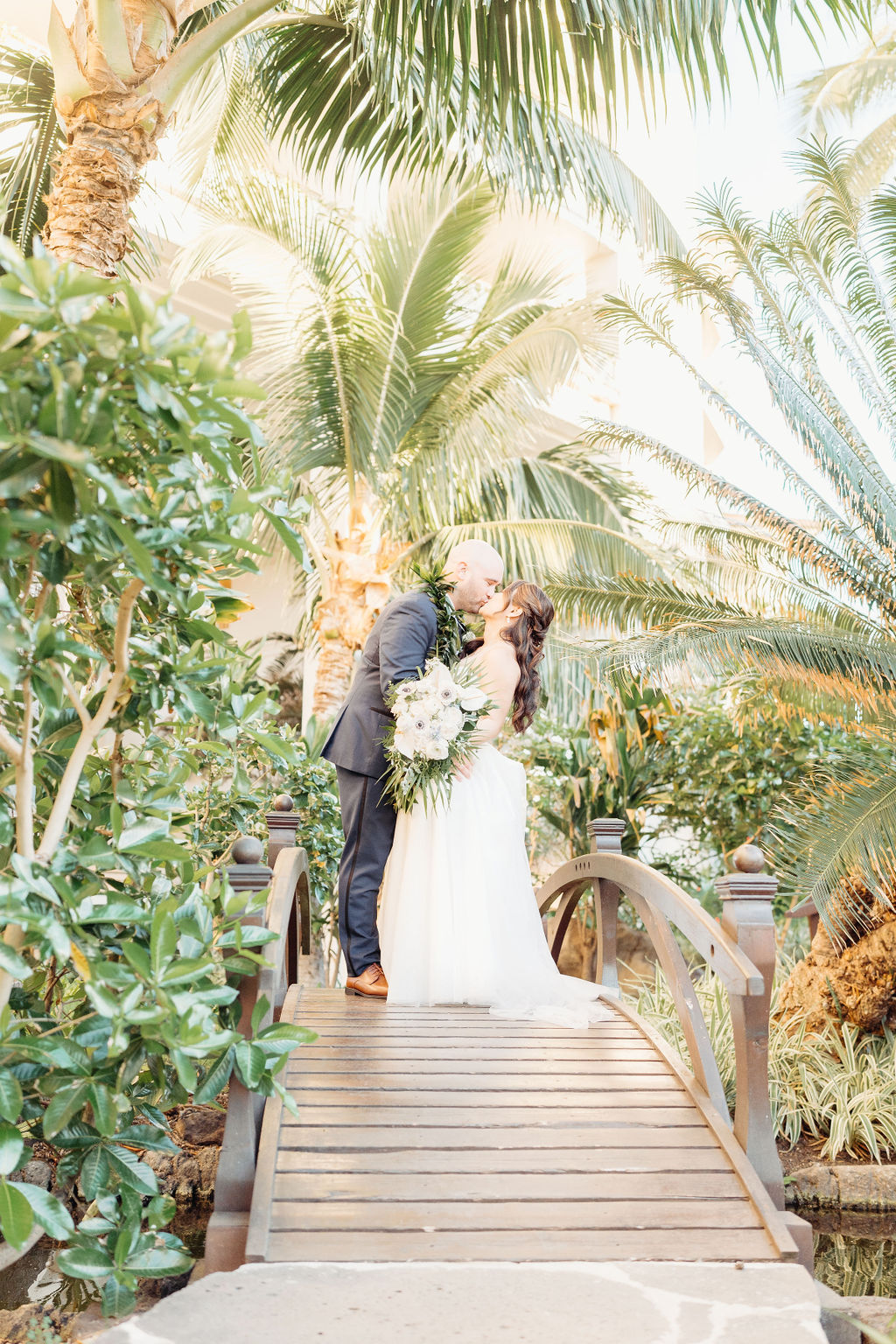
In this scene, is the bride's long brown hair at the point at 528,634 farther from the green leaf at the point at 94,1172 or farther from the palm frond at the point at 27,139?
the palm frond at the point at 27,139

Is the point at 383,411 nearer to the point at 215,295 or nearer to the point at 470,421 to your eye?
the point at 470,421

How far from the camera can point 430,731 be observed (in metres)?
4.45

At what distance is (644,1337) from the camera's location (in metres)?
2.28

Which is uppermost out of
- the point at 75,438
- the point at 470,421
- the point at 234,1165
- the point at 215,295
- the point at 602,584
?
the point at 215,295

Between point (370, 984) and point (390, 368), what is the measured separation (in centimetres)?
467

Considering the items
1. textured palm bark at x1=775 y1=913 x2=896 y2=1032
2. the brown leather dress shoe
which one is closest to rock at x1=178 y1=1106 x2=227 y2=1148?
the brown leather dress shoe

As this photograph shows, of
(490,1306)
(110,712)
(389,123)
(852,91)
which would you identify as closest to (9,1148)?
(110,712)

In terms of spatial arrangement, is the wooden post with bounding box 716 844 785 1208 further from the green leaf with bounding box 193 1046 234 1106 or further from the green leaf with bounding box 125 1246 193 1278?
Result: the green leaf with bounding box 125 1246 193 1278

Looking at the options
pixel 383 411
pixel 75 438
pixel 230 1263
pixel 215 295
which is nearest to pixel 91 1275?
pixel 230 1263

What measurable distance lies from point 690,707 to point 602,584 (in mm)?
2933

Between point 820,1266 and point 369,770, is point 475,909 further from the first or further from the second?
point 820,1266

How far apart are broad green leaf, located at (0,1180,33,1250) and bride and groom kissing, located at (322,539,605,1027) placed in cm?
260

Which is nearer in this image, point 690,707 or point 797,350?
point 797,350

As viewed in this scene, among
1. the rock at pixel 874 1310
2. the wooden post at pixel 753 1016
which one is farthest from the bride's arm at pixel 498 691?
the rock at pixel 874 1310
